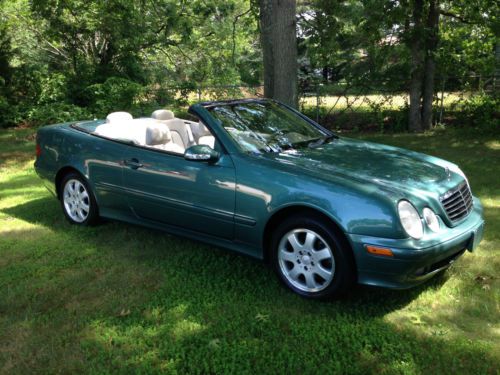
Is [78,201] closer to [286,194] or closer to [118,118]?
[118,118]

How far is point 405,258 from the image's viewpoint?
3285 mm

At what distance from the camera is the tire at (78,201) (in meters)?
5.43

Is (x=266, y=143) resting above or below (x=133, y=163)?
above

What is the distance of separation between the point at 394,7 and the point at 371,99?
7.95ft

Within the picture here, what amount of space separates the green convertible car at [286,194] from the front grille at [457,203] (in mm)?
11

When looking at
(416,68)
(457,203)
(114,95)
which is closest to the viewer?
(457,203)

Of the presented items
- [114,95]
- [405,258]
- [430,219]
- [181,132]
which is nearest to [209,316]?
[405,258]

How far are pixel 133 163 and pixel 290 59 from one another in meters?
3.60

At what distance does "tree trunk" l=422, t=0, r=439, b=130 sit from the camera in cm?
1122

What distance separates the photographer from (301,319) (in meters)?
3.51

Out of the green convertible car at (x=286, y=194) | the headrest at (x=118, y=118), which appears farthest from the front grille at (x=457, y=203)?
the headrest at (x=118, y=118)

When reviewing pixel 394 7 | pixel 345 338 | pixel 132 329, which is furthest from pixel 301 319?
pixel 394 7

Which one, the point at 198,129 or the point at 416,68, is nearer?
the point at 198,129

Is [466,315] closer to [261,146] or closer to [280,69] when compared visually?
[261,146]
